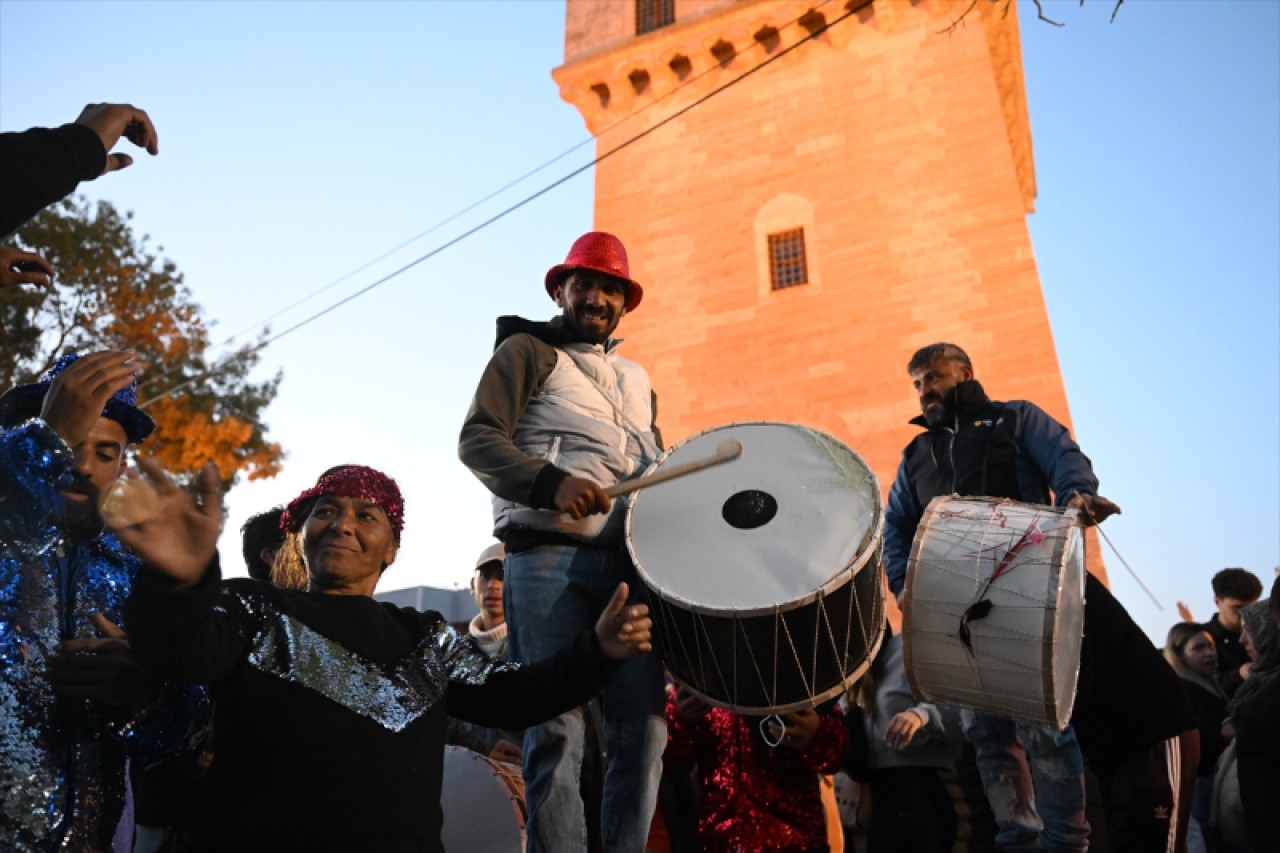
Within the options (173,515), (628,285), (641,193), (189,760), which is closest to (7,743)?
(189,760)

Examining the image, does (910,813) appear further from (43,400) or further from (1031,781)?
(43,400)

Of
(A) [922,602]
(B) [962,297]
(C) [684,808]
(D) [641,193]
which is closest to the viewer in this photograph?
(A) [922,602]

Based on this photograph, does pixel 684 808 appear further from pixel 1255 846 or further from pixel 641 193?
pixel 641 193

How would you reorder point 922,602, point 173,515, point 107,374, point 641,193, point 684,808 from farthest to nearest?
point 641,193 → point 684,808 → point 922,602 → point 107,374 → point 173,515

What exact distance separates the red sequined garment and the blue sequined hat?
224 cm

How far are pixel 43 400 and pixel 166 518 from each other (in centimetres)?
105

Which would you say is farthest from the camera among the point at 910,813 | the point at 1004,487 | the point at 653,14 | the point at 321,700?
the point at 653,14

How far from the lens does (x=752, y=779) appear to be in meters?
3.86

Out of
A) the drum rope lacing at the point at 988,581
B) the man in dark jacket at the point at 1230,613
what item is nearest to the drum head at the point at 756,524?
the drum rope lacing at the point at 988,581

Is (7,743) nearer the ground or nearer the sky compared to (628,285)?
nearer the ground

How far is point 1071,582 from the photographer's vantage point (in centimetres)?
342

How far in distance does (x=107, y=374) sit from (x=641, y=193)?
12.5m

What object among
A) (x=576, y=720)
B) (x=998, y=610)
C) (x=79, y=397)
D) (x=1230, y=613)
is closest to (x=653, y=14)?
(x=1230, y=613)

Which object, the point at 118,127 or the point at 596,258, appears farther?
the point at 596,258
